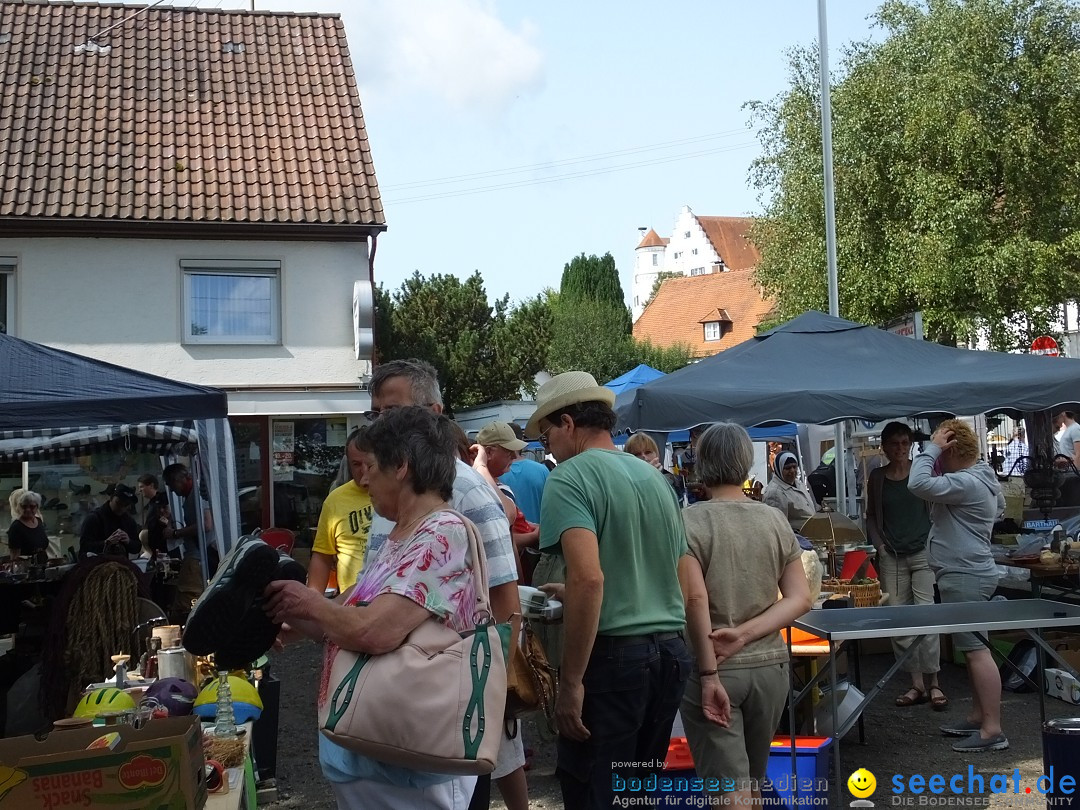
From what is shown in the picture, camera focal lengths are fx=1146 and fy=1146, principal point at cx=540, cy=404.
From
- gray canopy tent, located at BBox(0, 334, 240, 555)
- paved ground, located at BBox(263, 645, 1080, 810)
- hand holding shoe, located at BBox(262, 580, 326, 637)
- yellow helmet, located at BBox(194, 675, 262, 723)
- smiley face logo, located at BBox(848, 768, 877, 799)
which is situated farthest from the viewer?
gray canopy tent, located at BBox(0, 334, 240, 555)

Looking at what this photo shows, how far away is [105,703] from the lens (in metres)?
4.00

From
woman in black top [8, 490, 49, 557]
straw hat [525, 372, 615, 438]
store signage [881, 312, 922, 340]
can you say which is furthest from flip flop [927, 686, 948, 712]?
woman in black top [8, 490, 49, 557]

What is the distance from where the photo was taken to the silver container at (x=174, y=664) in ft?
15.5

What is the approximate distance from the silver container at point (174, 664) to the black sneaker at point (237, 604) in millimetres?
2093

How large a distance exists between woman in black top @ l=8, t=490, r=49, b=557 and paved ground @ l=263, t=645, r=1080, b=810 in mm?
4420

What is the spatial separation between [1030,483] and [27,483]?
480 inches

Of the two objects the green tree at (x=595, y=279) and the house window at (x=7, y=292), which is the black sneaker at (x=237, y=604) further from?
the green tree at (x=595, y=279)

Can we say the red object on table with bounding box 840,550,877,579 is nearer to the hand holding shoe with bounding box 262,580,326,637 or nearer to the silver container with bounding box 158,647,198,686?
the silver container with bounding box 158,647,198,686

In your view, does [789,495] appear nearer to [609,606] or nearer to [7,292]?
[609,606]

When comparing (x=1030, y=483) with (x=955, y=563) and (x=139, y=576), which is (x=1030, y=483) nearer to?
(x=955, y=563)

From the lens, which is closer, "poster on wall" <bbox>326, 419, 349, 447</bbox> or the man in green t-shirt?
the man in green t-shirt

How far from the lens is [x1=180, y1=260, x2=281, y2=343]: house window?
15055 millimetres

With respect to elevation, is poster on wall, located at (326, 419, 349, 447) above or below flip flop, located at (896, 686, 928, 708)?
above

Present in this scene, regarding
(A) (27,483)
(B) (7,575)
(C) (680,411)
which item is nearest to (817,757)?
(C) (680,411)
